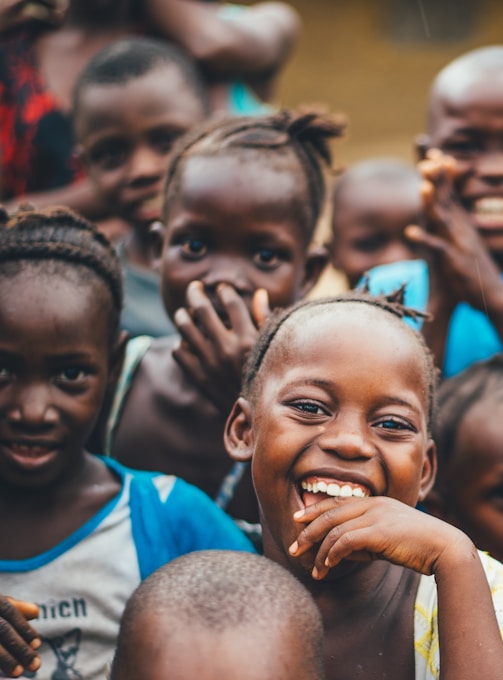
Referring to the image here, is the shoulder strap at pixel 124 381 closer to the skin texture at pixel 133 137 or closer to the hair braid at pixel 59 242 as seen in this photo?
the hair braid at pixel 59 242

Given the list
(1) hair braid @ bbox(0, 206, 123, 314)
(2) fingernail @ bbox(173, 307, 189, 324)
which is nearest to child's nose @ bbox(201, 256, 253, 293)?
(2) fingernail @ bbox(173, 307, 189, 324)

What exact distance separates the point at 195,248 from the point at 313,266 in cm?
39

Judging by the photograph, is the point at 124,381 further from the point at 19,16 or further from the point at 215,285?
the point at 19,16

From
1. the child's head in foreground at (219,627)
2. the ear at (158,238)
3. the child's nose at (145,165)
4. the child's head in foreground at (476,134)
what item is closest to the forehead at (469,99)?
the child's head in foreground at (476,134)

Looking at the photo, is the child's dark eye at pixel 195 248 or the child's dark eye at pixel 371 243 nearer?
the child's dark eye at pixel 195 248

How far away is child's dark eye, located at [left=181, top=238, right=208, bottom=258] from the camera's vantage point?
9.68ft

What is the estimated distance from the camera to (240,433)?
2.37 m

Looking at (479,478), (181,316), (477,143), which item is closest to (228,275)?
(181,316)

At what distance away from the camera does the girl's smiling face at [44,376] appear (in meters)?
2.38

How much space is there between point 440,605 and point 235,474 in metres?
0.99

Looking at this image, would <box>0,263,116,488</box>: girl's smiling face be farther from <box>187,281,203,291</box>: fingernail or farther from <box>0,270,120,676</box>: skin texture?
<box>187,281,203,291</box>: fingernail

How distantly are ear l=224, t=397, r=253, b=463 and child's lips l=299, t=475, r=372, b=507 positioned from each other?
0.24 meters

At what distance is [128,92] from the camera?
3.72 metres

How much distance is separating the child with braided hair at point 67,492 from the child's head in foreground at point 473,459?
2.14ft
